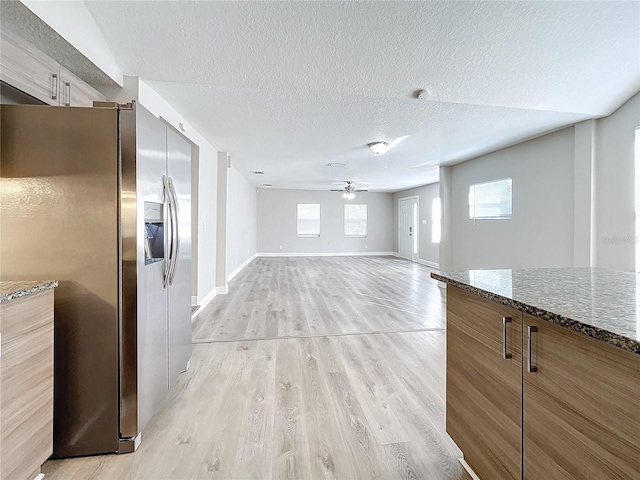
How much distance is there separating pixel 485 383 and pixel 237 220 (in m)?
6.38

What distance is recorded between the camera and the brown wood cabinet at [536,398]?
0.72 metres

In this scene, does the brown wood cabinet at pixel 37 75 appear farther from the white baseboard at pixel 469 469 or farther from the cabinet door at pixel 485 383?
the white baseboard at pixel 469 469

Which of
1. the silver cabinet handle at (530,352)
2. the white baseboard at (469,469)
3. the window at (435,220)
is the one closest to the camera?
the silver cabinet handle at (530,352)

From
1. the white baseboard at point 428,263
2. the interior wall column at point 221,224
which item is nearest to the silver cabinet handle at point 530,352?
the interior wall column at point 221,224

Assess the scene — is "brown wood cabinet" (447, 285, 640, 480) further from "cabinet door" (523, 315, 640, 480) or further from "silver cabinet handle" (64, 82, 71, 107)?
"silver cabinet handle" (64, 82, 71, 107)

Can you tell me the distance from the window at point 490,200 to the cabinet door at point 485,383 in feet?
12.9

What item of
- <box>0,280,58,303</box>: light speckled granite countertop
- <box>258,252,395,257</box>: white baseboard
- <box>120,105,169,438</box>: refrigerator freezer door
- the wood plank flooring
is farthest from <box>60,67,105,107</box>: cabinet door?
<box>258,252,395,257</box>: white baseboard

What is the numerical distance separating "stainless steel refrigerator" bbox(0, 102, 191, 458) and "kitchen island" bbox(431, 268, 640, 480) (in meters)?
1.60

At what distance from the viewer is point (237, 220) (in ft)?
22.9

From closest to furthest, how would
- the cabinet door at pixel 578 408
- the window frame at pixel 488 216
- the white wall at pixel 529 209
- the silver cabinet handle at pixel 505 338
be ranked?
the cabinet door at pixel 578 408, the silver cabinet handle at pixel 505 338, the white wall at pixel 529 209, the window frame at pixel 488 216

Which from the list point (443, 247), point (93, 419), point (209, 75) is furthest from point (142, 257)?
point (443, 247)

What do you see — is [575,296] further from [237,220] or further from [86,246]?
[237,220]

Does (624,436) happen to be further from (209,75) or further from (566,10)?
(209,75)

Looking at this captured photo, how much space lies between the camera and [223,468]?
146cm
